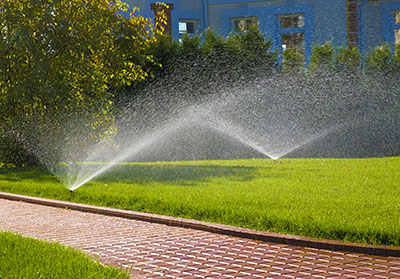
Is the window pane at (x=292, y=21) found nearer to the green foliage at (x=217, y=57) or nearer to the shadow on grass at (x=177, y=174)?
the green foliage at (x=217, y=57)

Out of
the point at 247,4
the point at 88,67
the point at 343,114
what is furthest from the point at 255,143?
the point at 88,67

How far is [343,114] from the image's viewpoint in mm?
20281

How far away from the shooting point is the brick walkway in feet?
17.5

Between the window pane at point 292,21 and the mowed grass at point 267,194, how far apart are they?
950 centimetres

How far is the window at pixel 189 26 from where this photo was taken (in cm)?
2542

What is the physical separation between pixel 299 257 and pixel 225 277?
1.00 m

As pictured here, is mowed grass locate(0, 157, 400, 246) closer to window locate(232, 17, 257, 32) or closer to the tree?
the tree

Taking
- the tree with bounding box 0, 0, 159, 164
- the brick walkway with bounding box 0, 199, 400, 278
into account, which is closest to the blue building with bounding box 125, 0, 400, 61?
the tree with bounding box 0, 0, 159, 164

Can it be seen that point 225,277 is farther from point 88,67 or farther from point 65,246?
point 88,67

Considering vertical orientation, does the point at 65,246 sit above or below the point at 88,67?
below

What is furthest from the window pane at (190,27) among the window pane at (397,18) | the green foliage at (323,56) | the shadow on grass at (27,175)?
the shadow on grass at (27,175)

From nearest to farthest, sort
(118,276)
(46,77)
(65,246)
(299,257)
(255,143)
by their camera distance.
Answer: (118,276) < (299,257) < (65,246) < (46,77) < (255,143)

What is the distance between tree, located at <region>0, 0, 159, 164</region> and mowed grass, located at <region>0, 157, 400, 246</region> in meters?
2.24

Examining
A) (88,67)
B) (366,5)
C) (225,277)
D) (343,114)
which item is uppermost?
(366,5)
